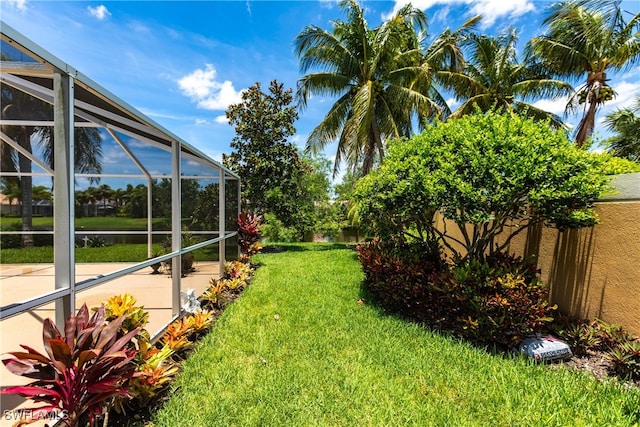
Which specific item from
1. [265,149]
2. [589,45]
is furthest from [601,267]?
[589,45]

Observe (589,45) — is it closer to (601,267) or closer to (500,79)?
(500,79)

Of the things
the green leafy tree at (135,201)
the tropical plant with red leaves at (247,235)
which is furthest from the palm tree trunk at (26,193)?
the tropical plant with red leaves at (247,235)

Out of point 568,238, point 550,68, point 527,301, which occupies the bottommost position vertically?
point 527,301

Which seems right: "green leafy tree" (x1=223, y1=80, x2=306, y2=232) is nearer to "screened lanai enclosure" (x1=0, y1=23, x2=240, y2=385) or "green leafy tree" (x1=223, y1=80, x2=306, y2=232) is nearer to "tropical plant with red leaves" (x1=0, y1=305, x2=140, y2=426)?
"screened lanai enclosure" (x1=0, y1=23, x2=240, y2=385)

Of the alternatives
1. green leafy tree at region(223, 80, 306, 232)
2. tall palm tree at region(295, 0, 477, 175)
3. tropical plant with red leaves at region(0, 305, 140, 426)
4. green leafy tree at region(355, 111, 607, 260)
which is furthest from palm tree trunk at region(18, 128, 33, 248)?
tall palm tree at region(295, 0, 477, 175)

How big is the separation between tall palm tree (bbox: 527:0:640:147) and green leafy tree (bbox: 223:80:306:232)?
1052 cm

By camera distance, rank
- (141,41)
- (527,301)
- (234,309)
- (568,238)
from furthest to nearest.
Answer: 1. (141,41)
2. (234,309)
3. (568,238)
4. (527,301)

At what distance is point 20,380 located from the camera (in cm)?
246

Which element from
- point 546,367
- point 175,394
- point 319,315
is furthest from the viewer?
point 319,315

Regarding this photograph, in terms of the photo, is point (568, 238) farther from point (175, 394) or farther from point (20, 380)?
point (20, 380)

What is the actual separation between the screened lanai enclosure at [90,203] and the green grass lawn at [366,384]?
3.89ft

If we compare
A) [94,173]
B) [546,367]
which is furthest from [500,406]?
[94,173]

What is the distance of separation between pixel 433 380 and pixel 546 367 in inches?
50.7

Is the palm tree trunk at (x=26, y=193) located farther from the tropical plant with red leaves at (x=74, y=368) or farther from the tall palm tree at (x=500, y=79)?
the tall palm tree at (x=500, y=79)
